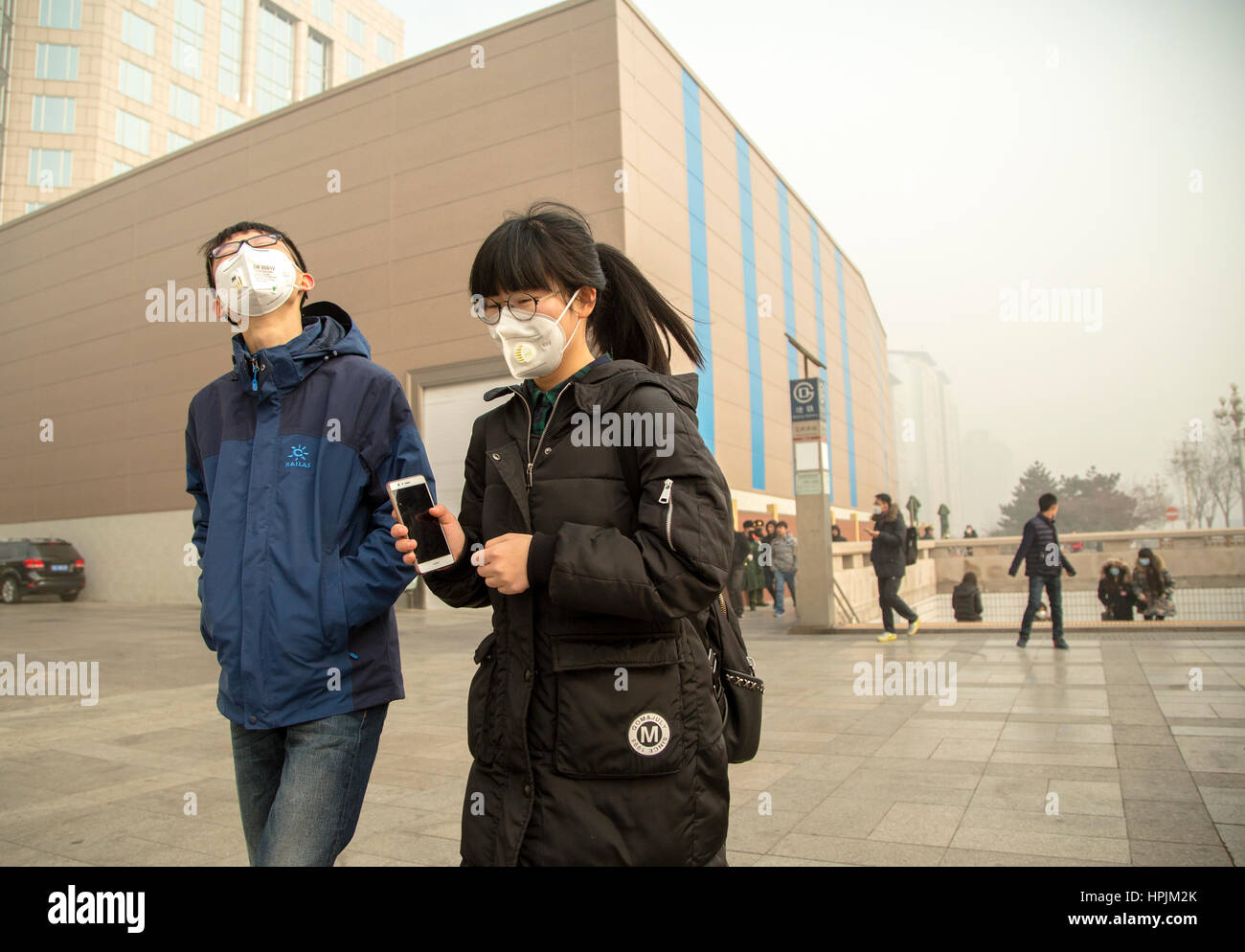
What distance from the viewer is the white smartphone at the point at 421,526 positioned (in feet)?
6.00

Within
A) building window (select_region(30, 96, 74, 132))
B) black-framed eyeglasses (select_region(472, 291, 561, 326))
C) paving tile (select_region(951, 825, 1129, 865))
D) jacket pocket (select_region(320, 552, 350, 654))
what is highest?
building window (select_region(30, 96, 74, 132))

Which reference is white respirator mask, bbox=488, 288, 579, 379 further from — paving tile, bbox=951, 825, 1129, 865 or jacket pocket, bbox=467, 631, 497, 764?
paving tile, bbox=951, 825, 1129, 865

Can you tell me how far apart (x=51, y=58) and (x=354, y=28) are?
2580cm

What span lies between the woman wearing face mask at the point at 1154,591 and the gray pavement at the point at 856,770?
3.31 m

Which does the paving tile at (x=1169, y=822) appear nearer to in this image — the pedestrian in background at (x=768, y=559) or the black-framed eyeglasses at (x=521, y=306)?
the black-framed eyeglasses at (x=521, y=306)

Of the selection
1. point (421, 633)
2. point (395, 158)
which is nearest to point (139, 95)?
point (395, 158)

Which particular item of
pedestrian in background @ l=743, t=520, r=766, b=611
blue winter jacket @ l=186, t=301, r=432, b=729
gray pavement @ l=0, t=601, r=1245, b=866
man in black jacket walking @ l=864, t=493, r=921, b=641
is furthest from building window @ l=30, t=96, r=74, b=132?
blue winter jacket @ l=186, t=301, r=432, b=729

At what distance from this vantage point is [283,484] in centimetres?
207

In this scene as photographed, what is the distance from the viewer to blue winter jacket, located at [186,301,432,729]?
6.48ft

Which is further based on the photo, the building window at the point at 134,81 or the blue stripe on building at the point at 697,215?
the building window at the point at 134,81

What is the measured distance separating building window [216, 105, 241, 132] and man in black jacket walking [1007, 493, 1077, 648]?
55744 mm

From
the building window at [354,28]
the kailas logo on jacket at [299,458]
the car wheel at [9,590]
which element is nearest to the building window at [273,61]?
A: the building window at [354,28]
